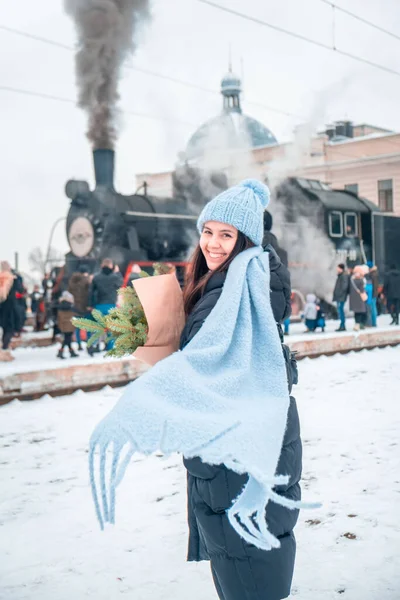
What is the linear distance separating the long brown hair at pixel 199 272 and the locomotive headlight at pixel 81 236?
12.6 meters

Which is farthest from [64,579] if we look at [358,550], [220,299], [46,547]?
[220,299]

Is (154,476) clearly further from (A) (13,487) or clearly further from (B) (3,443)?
(B) (3,443)

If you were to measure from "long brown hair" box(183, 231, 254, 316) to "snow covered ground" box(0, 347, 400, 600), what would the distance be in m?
1.31

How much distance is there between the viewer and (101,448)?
6.21 feet

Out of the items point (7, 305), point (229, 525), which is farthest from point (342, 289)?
point (229, 525)

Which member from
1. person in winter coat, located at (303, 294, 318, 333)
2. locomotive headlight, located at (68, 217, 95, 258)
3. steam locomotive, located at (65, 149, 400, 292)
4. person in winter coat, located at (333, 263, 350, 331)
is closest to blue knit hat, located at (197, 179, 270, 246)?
steam locomotive, located at (65, 149, 400, 292)

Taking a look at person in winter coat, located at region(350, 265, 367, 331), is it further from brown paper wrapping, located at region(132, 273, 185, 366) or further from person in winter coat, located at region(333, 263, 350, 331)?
brown paper wrapping, located at region(132, 273, 185, 366)

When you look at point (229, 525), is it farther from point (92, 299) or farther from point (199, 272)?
point (92, 299)

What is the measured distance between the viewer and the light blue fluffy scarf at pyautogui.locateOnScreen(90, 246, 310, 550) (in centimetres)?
183

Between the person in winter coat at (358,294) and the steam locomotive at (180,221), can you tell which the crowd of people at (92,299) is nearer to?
the person in winter coat at (358,294)

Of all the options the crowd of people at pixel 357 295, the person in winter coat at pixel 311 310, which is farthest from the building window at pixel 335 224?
the person in winter coat at pixel 311 310

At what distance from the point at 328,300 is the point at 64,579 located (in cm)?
1643

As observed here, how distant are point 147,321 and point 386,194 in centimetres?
3612

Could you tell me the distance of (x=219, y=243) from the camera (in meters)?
2.25
